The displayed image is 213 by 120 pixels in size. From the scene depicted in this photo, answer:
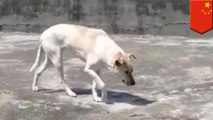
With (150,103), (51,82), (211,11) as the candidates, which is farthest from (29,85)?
(211,11)

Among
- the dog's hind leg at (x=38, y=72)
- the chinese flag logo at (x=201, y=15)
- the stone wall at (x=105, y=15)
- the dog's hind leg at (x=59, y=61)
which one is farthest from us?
the stone wall at (x=105, y=15)

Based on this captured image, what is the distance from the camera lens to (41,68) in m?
6.75

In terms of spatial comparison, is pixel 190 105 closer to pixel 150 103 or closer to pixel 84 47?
pixel 150 103

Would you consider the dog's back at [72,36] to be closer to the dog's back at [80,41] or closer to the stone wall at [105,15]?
the dog's back at [80,41]

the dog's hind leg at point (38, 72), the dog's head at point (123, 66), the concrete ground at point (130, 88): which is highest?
the dog's head at point (123, 66)

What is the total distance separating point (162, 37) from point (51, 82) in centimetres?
409

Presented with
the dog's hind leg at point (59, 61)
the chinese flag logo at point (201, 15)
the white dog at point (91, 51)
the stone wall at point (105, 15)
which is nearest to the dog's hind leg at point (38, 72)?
the white dog at point (91, 51)

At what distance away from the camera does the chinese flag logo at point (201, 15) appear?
10.4m

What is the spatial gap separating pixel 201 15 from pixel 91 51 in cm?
497

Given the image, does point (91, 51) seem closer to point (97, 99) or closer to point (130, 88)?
point (97, 99)

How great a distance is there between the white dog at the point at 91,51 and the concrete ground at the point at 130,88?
1.10 ft

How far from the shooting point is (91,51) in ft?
19.8

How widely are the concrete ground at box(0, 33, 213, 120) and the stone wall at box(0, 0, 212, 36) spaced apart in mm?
937

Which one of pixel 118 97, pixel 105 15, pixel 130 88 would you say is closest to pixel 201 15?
pixel 105 15
